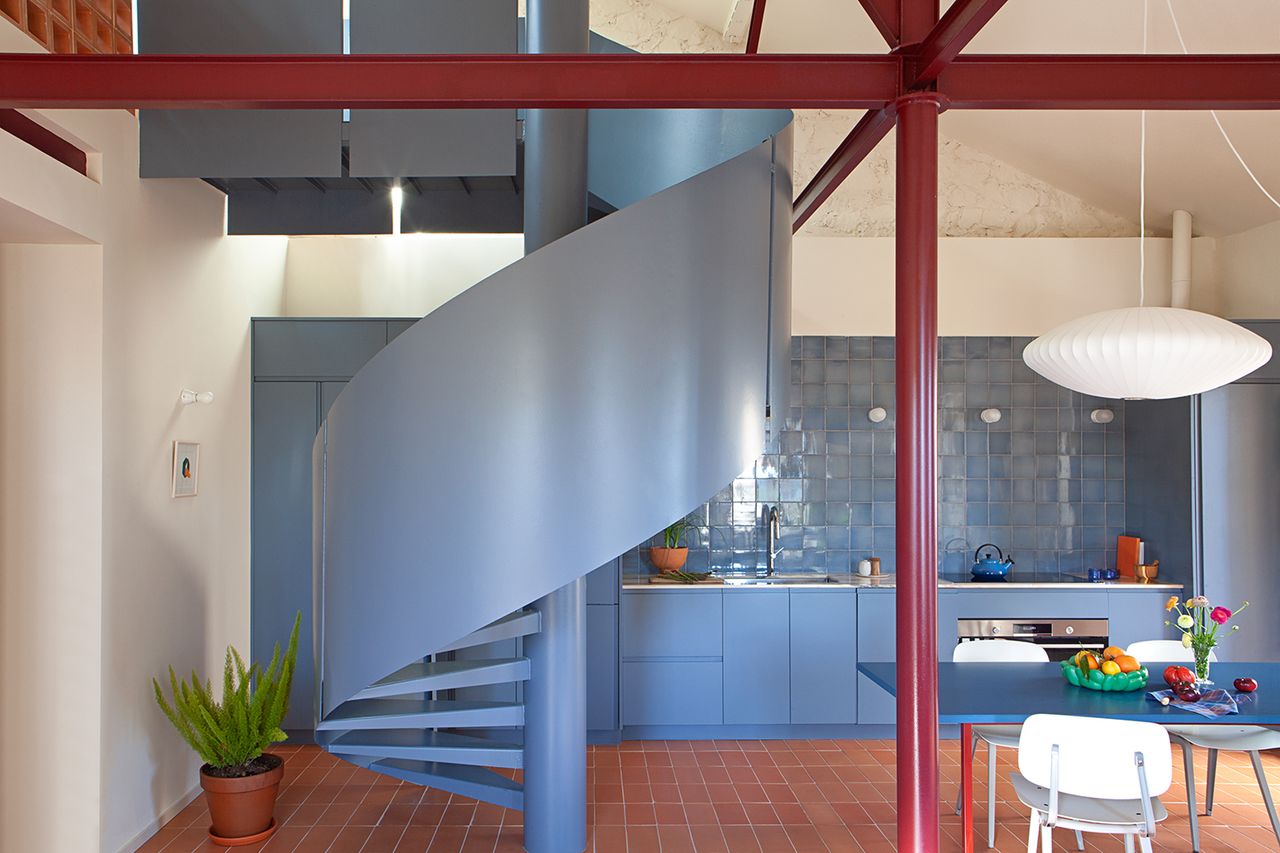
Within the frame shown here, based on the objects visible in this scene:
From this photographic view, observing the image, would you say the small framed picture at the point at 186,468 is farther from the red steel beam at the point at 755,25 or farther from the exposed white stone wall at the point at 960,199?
the exposed white stone wall at the point at 960,199

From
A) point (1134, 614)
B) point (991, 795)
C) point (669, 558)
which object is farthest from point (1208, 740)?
point (669, 558)

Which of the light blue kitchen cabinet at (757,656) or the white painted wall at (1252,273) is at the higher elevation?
the white painted wall at (1252,273)

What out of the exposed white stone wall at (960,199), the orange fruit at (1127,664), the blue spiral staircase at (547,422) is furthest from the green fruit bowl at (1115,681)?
the exposed white stone wall at (960,199)

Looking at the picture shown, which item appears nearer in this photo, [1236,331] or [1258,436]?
[1236,331]

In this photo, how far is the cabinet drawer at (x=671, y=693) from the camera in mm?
5402

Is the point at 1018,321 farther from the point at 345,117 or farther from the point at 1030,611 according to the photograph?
the point at 345,117

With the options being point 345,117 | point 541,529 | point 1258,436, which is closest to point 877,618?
point 1258,436

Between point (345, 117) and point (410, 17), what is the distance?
0.47 m

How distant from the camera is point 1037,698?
3.42 metres

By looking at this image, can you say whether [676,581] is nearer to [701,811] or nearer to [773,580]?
[773,580]

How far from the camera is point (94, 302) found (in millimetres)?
3701

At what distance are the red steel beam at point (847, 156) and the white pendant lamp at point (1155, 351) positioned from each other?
1.02 metres

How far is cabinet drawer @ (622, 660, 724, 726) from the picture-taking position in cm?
540

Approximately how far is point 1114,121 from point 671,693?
12.6 feet
